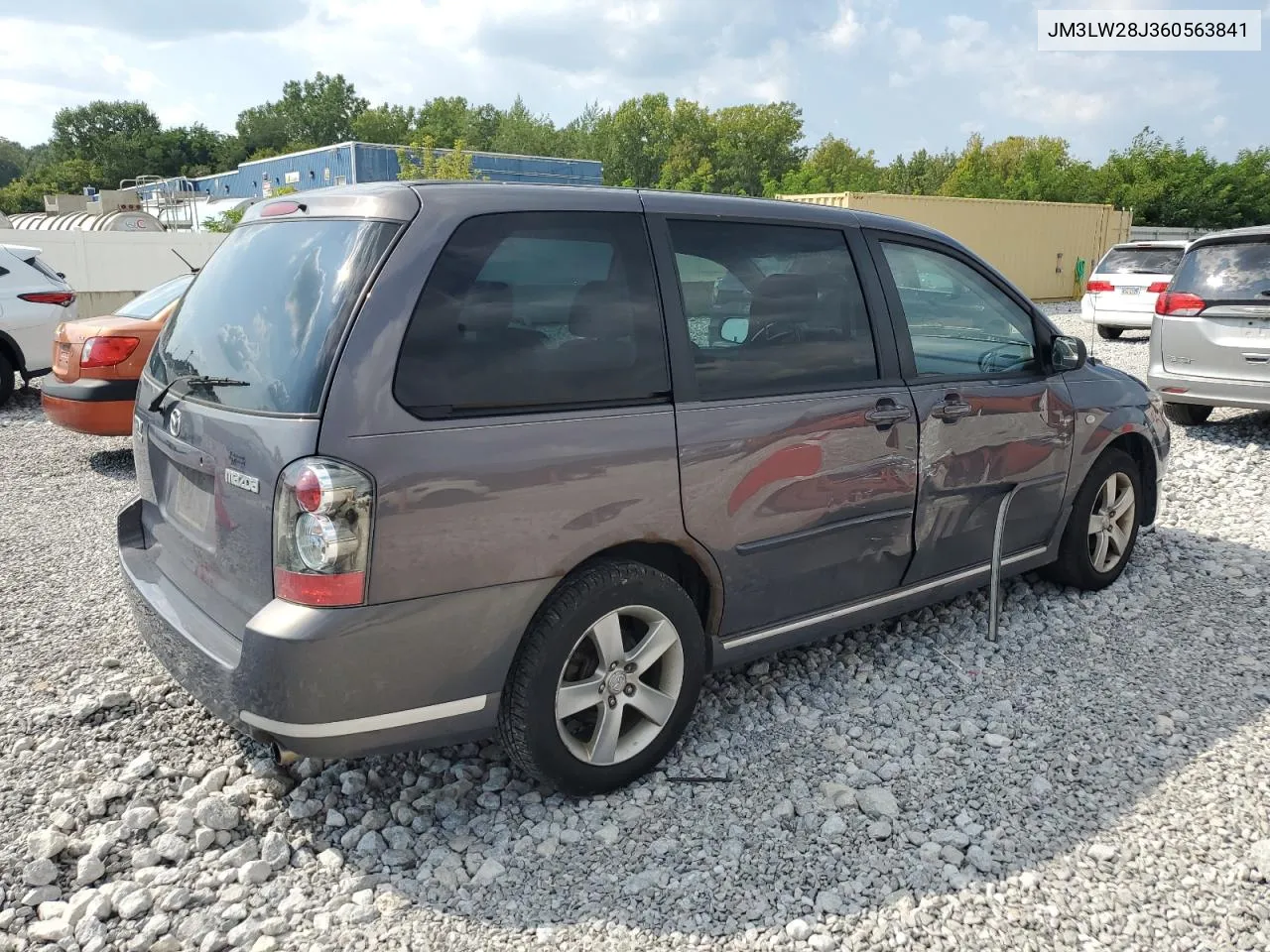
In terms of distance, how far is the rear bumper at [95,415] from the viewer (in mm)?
7281

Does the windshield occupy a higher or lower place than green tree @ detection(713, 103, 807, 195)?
lower

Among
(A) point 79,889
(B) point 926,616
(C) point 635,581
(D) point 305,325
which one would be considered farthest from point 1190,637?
(A) point 79,889

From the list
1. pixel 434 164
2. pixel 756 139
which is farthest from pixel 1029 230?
pixel 756 139

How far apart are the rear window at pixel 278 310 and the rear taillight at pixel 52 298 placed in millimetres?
8323

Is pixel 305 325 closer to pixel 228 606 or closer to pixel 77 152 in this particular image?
pixel 228 606

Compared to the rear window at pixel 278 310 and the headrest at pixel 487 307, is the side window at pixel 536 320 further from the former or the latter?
the rear window at pixel 278 310

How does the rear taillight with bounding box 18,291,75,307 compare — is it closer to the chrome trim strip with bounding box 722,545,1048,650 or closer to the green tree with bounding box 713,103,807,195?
the chrome trim strip with bounding box 722,545,1048,650

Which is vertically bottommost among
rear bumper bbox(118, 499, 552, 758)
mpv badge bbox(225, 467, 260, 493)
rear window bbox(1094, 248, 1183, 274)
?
rear bumper bbox(118, 499, 552, 758)

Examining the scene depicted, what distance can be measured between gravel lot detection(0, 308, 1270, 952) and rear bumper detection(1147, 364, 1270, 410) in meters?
4.50

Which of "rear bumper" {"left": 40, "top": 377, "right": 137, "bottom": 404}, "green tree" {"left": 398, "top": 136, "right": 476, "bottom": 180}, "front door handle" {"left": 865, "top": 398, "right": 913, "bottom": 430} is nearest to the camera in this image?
"front door handle" {"left": 865, "top": 398, "right": 913, "bottom": 430}

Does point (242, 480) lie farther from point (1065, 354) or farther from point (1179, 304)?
point (1179, 304)

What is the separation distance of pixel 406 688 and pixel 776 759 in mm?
1423

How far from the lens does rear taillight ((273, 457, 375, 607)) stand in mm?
2502

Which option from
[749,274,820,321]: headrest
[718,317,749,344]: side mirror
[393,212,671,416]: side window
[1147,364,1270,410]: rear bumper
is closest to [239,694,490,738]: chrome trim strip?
[393,212,671,416]: side window
